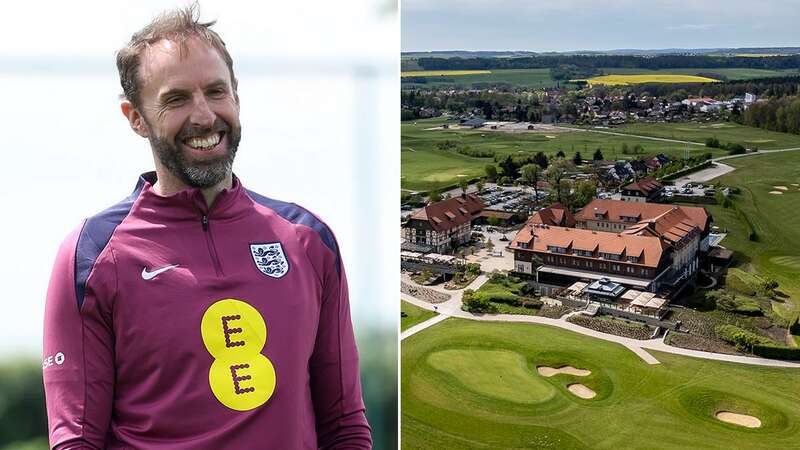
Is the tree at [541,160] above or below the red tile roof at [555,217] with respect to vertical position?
above

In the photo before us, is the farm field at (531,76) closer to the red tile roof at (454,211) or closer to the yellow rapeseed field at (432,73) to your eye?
the yellow rapeseed field at (432,73)

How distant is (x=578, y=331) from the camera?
8.84ft

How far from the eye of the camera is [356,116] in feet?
9.07

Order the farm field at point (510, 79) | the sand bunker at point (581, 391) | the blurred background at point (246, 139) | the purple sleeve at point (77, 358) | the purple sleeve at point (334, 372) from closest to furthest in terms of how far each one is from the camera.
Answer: the purple sleeve at point (77, 358) → the purple sleeve at point (334, 372) → the blurred background at point (246, 139) → the sand bunker at point (581, 391) → the farm field at point (510, 79)

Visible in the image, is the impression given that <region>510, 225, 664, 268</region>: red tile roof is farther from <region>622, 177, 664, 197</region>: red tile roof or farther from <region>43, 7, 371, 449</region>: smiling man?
<region>43, 7, 371, 449</region>: smiling man

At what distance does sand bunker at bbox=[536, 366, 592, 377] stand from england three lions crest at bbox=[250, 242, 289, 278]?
5.40 ft

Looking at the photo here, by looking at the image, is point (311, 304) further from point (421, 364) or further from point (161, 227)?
point (421, 364)

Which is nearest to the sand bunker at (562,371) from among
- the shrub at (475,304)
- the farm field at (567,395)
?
the farm field at (567,395)

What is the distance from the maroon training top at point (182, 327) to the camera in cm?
110

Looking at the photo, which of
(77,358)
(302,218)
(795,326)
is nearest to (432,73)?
(795,326)

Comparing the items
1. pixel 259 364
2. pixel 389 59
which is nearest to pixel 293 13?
pixel 389 59

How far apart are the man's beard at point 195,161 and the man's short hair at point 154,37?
7cm

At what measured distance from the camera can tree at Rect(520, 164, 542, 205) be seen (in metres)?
2.72

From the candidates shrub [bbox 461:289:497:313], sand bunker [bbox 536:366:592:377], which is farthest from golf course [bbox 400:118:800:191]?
sand bunker [bbox 536:366:592:377]
